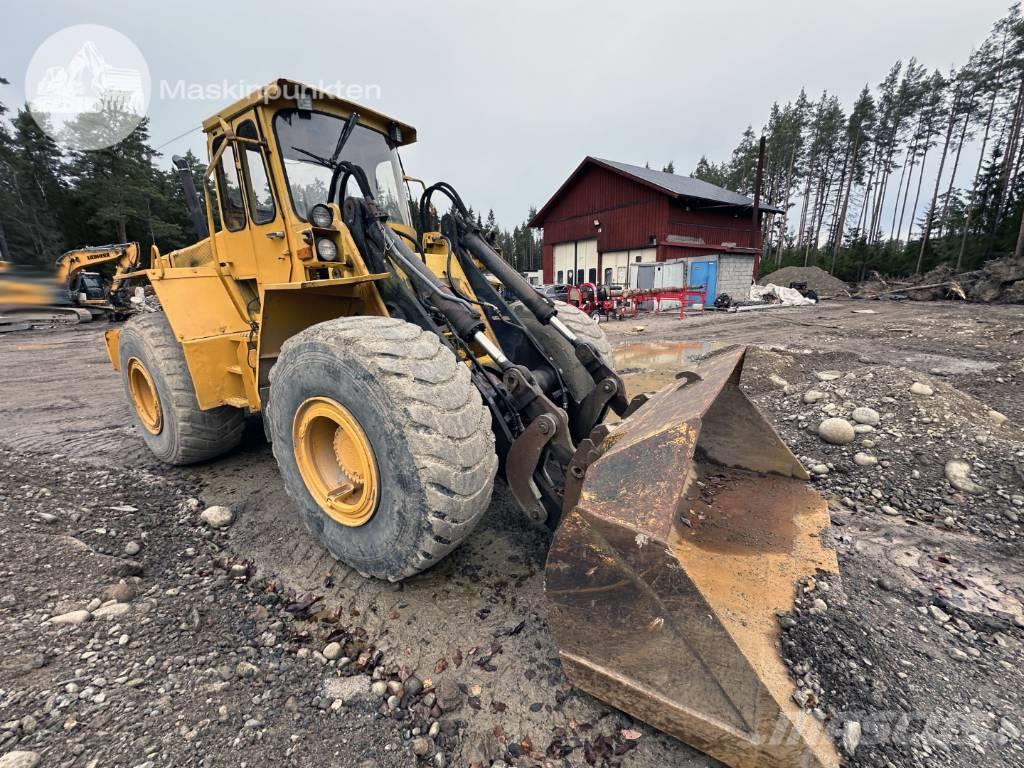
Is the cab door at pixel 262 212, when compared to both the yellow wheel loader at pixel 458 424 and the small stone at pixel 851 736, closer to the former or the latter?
the yellow wheel loader at pixel 458 424

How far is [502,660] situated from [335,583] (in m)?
1.02

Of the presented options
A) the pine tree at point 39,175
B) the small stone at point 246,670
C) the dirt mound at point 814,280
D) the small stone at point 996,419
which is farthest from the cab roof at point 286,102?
the pine tree at point 39,175

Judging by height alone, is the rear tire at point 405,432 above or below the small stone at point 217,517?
above

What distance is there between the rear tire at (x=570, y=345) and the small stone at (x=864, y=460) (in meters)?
2.09

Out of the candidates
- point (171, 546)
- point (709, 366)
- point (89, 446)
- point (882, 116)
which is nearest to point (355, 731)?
point (171, 546)

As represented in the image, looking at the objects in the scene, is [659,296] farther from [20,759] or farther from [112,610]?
[20,759]

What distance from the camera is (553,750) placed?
1552mm

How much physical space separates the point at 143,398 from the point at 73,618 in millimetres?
2743

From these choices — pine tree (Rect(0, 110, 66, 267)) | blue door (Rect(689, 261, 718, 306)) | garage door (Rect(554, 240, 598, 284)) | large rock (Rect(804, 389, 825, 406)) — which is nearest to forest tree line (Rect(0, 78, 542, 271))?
pine tree (Rect(0, 110, 66, 267))

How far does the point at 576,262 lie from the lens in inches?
1217

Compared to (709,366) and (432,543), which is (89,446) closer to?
(432,543)

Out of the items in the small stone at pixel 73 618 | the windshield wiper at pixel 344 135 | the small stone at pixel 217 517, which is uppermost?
the windshield wiper at pixel 344 135

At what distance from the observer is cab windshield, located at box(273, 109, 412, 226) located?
2.88 metres

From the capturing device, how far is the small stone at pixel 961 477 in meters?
3.07
